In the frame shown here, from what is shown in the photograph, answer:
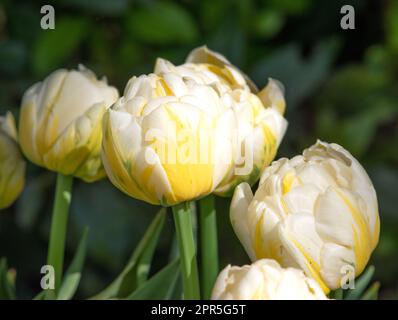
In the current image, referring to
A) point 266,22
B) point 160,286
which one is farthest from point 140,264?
point 266,22

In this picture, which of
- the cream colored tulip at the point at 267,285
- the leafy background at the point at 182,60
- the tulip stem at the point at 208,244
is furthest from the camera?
the leafy background at the point at 182,60

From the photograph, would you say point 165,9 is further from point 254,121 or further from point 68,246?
point 254,121

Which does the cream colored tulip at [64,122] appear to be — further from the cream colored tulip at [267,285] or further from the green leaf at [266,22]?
the green leaf at [266,22]

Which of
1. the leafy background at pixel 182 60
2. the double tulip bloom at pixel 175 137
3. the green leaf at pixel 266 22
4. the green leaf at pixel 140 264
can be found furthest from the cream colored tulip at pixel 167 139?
the green leaf at pixel 266 22

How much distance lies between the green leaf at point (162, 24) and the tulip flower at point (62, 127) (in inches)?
23.2

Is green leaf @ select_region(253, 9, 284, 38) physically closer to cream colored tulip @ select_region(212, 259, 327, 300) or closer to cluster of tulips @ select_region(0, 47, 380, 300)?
cluster of tulips @ select_region(0, 47, 380, 300)

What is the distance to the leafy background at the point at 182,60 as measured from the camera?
1074 millimetres

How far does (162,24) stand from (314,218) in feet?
2.43

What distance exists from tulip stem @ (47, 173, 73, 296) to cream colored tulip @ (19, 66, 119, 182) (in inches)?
0.5

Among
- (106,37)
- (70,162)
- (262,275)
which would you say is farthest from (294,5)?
(262,275)

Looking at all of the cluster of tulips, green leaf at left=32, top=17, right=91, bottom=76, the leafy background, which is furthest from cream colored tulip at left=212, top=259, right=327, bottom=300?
green leaf at left=32, top=17, right=91, bottom=76

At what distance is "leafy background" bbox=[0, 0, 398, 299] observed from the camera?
1.07 metres

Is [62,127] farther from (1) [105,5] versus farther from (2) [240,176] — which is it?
(1) [105,5]

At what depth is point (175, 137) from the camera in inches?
16.5
